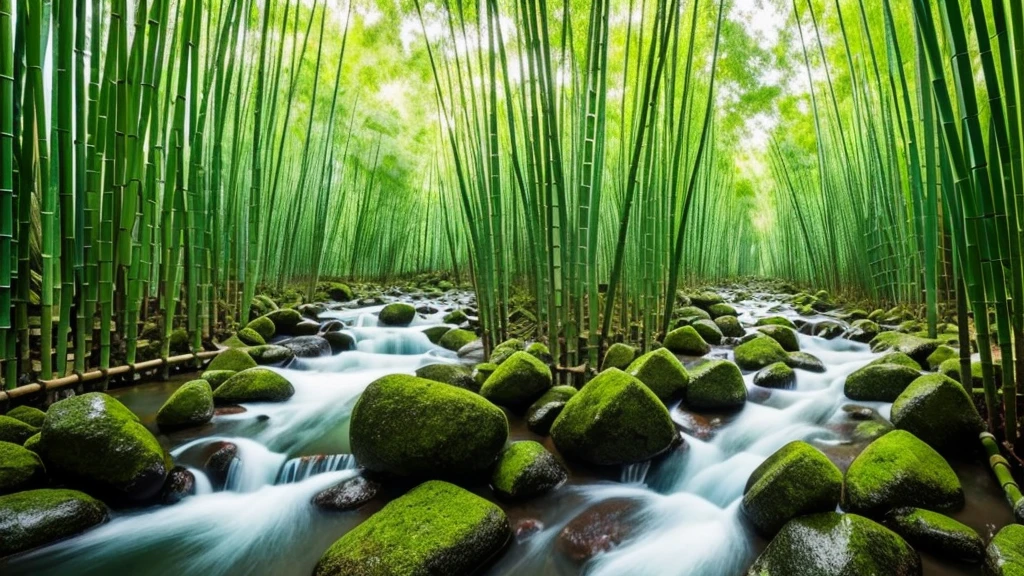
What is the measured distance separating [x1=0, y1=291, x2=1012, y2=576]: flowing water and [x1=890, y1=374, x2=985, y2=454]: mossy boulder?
72 millimetres

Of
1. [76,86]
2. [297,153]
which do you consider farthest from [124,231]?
[297,153]

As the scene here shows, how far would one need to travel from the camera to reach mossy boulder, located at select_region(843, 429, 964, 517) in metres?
1.19

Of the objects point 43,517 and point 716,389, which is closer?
point 43,517

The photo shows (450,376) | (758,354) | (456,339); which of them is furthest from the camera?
(456,339)

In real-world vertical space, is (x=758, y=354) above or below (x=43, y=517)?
Result: above

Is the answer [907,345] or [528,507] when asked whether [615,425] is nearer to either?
[528,507]

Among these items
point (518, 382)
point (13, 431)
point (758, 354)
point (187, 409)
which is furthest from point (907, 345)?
point (13, 431)

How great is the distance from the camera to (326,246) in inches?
313

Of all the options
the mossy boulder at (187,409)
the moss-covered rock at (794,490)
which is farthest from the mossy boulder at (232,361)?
the moss-covered rock at (794,490)

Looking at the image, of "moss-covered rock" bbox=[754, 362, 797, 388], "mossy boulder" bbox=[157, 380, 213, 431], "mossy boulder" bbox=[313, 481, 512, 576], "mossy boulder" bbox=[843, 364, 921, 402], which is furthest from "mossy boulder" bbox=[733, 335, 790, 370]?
"mossy boulder" bbox=[157, 380, 213, 431]

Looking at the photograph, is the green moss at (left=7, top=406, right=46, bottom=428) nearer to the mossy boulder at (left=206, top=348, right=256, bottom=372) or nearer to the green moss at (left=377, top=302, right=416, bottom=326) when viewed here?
the mossy boulder at (left=206, top=348, right=256, bottom=372)

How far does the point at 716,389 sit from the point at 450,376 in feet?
3.66

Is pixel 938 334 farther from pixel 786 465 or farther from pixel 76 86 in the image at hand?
pixel 76 86

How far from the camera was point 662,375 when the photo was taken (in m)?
2.00
